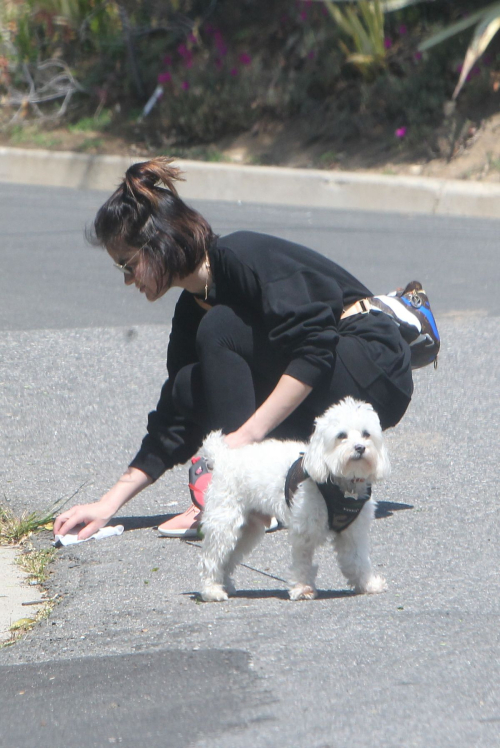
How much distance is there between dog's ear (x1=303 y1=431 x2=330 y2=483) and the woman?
0.43m

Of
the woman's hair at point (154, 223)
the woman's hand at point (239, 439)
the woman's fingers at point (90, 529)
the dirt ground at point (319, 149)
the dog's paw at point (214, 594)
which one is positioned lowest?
the dirt ground at point (319, 149)

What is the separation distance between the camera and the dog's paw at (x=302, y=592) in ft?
9.84

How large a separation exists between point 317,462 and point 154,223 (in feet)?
3.35

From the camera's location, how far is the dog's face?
2717mm

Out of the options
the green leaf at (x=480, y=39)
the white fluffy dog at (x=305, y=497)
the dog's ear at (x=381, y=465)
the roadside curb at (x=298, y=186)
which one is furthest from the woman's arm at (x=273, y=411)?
the green leaf at (x=480, y=39)

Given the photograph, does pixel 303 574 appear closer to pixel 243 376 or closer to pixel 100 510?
pixel 243 376

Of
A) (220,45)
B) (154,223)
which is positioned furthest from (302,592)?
(220,45)

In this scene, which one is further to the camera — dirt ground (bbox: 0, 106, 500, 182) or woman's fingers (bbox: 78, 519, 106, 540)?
dirt ground (bbox: 0, 106, 500, 182)

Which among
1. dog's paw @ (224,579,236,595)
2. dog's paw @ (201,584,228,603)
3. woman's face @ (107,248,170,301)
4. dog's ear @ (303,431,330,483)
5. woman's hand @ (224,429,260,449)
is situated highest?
woman's face @ (107,248,170,301)

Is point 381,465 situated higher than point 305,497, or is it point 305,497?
point 381,465

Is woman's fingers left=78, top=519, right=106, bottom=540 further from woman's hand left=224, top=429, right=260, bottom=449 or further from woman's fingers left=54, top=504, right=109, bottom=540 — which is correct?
woman's hand left=224, top=429, right=260, bottom=449

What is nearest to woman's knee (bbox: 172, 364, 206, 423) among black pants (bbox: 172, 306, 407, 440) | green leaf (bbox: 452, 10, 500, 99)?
black pants (bbox: 172, 306, 407, 440)

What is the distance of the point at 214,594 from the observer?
10.0ft

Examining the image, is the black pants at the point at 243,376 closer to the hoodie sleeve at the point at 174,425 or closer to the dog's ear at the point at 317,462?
the hoodie sleeve at the point at 174,425
